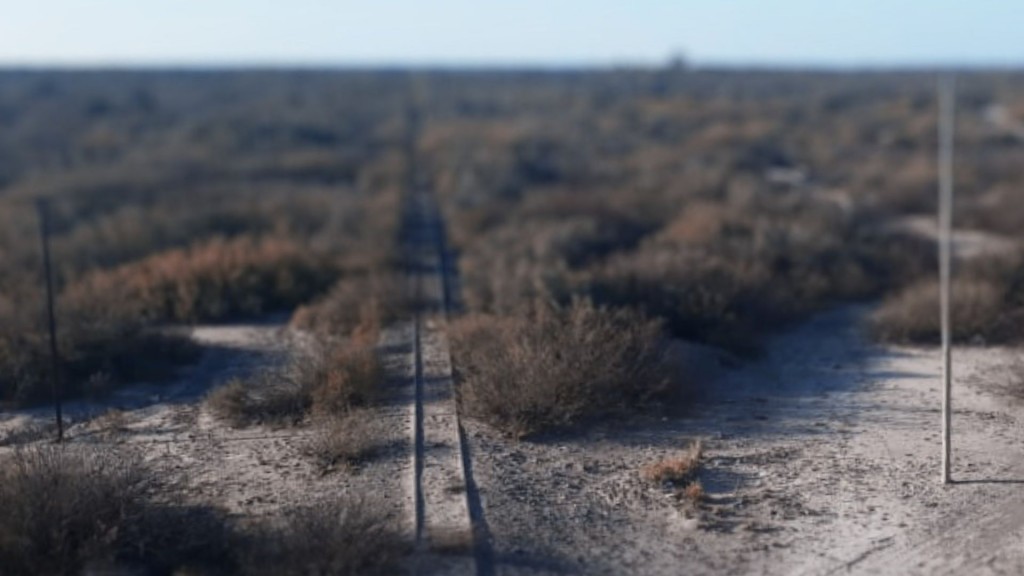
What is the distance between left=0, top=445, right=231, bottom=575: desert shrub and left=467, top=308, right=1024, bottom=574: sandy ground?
262 centimetres

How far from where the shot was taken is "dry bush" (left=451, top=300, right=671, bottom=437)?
15.8m

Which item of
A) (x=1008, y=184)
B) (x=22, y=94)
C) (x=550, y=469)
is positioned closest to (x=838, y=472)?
(x=550, y=469)

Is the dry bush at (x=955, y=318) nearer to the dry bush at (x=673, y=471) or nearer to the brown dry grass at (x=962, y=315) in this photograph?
the brown dry grass at (x=962, y=315)

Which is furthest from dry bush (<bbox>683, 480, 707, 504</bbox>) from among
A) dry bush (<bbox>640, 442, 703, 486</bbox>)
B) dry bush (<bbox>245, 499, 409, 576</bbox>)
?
dry bush (<bbox>245, 499, 409, 576</bbox>)

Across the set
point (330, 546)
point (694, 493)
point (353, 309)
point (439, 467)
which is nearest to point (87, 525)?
point (330, 546)

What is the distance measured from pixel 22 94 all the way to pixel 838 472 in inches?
4910

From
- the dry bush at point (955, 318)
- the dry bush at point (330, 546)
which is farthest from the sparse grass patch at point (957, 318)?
the dry bush at point (330, 546)

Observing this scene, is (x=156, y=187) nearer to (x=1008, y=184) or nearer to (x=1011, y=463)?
(x=1008, y=184)

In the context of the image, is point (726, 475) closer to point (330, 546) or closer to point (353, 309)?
point (330, 546)

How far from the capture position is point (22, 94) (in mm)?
127625

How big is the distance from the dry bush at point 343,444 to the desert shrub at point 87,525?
89.0 inches

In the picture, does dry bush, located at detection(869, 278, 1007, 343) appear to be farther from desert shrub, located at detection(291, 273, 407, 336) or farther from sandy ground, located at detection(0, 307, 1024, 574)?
desert shrub, located at detection(291, 273, 407, 336)

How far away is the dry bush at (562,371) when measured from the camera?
1579 centimetres

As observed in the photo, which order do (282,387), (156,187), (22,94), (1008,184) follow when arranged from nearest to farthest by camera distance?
(282,387)
(1008,184)
(156,187)
(22,94)
